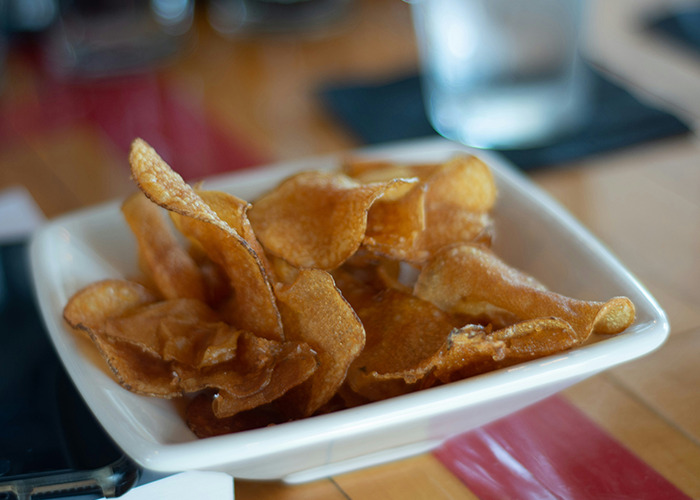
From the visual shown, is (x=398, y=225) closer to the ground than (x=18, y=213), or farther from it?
farther from it

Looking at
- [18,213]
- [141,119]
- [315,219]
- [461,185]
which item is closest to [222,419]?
[315,219]

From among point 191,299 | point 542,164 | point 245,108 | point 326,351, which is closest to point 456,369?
point 326,351

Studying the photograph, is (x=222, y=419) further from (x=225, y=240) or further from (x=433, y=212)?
(x=433, y=212)

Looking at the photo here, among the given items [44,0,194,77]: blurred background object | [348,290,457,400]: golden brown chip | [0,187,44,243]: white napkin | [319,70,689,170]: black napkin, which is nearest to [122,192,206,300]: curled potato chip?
[348,290,457,400]: golden brown chip

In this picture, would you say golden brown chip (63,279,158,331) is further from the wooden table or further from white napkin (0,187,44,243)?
white napkin (0,187,44,243)

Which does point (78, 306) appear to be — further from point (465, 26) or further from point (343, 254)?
point (465, 26)
